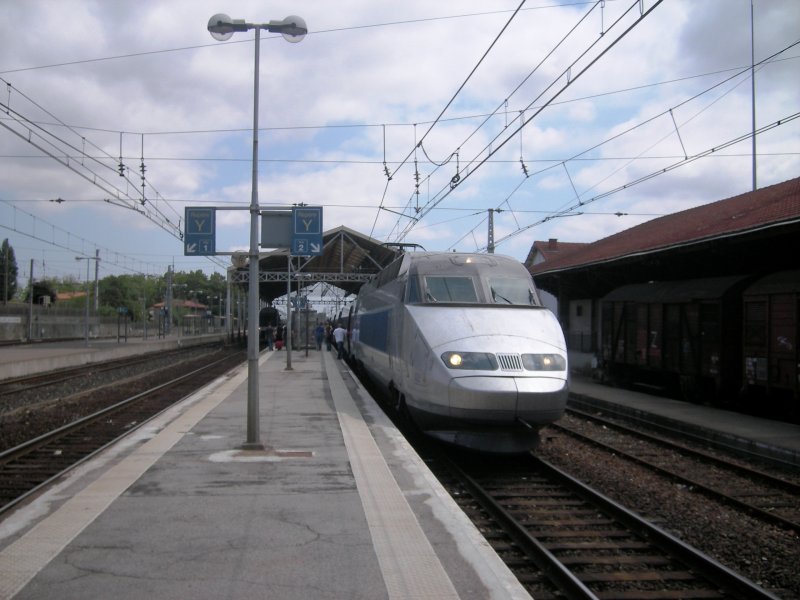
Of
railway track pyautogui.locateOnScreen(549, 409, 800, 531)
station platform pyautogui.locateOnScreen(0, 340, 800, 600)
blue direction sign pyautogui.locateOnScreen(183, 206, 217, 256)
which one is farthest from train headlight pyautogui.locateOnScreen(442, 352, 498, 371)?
blue direction sign pyautogui.locateOnScreen(183, 206, 217, 256)

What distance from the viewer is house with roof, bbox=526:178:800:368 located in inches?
580

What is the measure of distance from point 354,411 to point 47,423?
570 cm

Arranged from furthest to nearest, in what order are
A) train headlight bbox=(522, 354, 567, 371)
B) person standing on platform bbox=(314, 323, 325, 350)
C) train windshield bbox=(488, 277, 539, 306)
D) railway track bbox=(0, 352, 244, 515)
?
person standing on platform bbox=(314, 323, 325, 350) < train windshield bbox=(488, 277, 539, 306) < train headlight bbox=(522, 354, 567, 371) < railway track bbox=(0, 352, 244, 515)

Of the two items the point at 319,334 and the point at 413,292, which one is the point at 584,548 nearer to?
the point at 413,292

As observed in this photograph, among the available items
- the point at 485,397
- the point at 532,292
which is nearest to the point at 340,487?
the point at 485,397

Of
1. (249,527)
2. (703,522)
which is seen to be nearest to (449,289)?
(703,522)

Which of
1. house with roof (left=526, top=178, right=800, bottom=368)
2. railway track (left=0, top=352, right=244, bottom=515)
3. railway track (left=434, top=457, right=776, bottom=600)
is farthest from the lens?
house with roof (left=526, top=178, right=800, bottom=368)

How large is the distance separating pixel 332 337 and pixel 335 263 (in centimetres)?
975

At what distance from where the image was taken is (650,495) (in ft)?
28.2

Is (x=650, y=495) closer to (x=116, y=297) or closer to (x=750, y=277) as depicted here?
(x=750, y=277)

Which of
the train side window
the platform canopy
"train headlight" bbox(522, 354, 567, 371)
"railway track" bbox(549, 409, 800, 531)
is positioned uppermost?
the platform canopy

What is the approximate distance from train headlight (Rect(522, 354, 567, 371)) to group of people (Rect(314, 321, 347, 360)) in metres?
23.0

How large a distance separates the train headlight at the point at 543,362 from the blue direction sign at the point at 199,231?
4.43 meters

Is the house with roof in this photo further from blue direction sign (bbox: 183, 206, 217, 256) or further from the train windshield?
blue direction sign (bbox: 183, 206, 217, 256)
